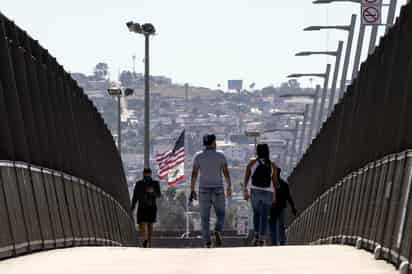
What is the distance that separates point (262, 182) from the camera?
843 inches

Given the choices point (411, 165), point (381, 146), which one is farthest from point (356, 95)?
point (411, 165)

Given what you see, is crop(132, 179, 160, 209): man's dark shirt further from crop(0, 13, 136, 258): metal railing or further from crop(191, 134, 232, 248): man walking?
crop(191, 134, 232, 248): man walking

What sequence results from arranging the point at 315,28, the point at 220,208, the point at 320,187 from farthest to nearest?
the point at 315,28, the point at 320,187, the point at 220,208

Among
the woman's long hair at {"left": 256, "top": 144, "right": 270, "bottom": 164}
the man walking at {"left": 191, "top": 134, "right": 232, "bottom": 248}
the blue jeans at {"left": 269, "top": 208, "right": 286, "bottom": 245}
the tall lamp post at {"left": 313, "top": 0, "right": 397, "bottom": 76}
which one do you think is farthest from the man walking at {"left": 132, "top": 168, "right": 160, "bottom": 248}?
the tall lamp post at {"left": 313, "top": 0, "right": 397, "bottom": 76}

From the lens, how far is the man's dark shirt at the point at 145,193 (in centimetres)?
2466

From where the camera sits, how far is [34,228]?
1736 cm

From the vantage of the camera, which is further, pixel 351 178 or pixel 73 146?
pixel 73 146

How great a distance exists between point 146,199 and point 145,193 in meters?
0.14

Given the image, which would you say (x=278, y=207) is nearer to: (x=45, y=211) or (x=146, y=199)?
(x=146, y=199)

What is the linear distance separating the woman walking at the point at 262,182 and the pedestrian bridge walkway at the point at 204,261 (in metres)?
3.90

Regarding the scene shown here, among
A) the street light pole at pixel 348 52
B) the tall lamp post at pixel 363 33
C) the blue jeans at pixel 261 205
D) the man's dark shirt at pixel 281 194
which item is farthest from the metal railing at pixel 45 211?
the street light pole at pixel 348 52

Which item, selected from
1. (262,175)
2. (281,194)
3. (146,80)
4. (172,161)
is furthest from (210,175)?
(172,161)

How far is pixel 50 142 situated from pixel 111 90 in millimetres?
35576

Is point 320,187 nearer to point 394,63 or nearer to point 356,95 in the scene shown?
point 356,95
